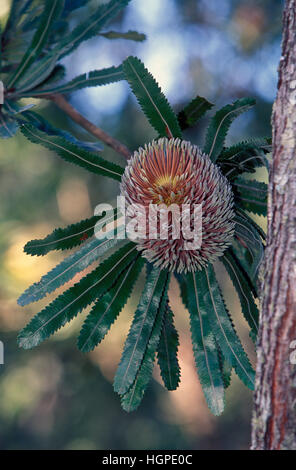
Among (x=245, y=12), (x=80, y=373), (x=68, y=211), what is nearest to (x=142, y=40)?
(x=245, y=12)

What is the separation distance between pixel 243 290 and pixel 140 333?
0.22m

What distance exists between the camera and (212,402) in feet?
2.40

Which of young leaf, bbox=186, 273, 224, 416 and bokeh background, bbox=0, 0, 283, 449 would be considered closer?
young leaf, bbox=186, 273, 224, 416

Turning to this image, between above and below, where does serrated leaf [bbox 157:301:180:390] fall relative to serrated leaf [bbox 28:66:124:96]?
below

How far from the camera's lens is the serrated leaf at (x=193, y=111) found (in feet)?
2.88

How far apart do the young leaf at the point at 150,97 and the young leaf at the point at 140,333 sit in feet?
0.88

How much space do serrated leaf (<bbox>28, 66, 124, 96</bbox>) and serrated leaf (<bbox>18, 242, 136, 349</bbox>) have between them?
43 cm

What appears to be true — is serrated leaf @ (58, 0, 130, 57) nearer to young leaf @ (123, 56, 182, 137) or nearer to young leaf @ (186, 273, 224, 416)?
young leaf @ (123, 56, 182, 137)

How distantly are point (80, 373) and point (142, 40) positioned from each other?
423 centimetres

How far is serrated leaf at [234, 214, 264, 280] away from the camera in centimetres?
74

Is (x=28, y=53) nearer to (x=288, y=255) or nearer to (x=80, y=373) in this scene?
(x=288, y=255)

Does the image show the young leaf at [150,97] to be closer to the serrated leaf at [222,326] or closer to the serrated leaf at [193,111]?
the serrated leaf at [193,111]

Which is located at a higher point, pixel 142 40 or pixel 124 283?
pixel 142 40

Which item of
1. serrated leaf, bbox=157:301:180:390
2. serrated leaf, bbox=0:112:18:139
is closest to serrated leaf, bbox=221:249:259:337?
serrated leaf, bbox=157:301:180:390
